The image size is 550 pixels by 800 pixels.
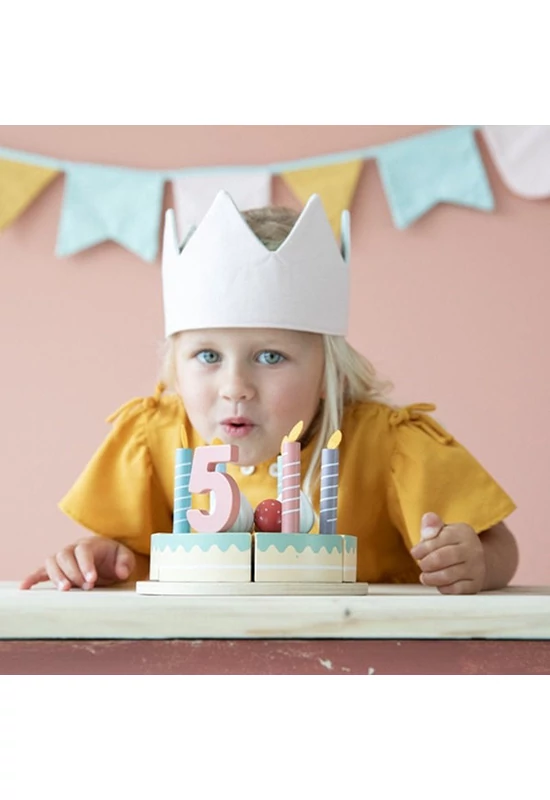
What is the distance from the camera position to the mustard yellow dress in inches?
51.8

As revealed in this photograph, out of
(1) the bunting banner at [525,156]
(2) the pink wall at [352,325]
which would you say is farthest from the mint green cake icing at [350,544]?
(1) the bunting banner at [525,156]

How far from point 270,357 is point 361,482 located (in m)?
0.23

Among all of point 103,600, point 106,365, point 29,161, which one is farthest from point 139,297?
point 103,600

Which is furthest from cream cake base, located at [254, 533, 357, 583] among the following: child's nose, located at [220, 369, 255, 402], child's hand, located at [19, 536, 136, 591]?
child's nose, located at [220, 369, 255, 402]

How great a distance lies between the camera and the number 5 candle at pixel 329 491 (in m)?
0.99

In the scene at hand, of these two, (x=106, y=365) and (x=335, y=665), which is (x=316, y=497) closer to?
(x=335, y=665)

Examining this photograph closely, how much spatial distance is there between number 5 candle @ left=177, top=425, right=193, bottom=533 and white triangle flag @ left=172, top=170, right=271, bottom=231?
1.29m

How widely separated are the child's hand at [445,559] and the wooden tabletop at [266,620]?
0.81ft

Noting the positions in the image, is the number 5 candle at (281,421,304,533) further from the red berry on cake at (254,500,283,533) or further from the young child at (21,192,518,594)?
the young child at (21,192,518,594)

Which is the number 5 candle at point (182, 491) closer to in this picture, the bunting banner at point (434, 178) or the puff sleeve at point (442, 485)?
the puff sleeve at point (442, 485)

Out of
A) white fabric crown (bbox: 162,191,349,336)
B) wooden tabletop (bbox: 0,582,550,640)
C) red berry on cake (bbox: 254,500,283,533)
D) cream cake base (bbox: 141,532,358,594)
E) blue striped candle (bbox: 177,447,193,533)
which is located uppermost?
white fabric crown (bbox: 162,191,349,336)

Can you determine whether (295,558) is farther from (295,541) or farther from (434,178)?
(434,178)

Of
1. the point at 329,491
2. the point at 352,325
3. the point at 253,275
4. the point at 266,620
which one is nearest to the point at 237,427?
the point at 253,275

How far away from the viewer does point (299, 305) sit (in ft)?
4.02
